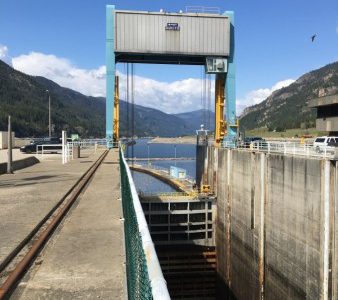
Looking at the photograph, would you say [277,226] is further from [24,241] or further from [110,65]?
[110,65]

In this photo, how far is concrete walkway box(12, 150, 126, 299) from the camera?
6258 mm

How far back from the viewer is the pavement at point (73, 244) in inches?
251

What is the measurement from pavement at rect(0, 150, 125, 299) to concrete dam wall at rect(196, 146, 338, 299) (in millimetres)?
8333

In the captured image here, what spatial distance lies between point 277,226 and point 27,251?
15513 mm

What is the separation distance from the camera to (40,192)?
16500 millimetres

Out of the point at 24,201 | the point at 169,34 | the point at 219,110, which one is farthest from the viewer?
the point at 219,110

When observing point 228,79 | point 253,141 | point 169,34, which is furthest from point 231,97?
point 169,34

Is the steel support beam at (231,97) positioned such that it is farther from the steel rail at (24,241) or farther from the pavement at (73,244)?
the steel rail at (24,241)

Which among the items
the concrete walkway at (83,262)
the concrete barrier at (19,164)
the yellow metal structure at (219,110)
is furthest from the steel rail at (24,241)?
the yellow metal structure at (219,110)

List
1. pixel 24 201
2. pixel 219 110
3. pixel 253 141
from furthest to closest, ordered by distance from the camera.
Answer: pixel 219 110 < pixel 253 141 < pixel 24 201

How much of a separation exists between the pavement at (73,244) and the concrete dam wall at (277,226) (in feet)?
27.3

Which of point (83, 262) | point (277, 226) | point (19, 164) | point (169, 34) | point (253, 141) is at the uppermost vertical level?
point (169, 34)

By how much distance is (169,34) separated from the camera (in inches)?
1420

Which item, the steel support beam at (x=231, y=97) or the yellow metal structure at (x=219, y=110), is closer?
the steel support beam at (x=231, y=97)
